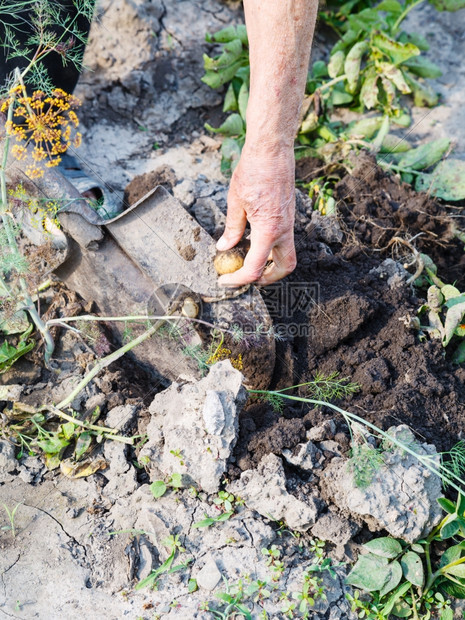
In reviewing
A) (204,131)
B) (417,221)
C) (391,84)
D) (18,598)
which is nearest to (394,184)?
(417,221)

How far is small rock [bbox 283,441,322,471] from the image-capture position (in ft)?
6.42

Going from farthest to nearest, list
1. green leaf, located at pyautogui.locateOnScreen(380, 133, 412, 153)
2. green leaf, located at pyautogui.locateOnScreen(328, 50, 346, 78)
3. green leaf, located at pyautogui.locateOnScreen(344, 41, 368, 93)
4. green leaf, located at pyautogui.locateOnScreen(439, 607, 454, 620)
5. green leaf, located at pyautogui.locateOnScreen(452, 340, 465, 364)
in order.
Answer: green leaf, located at pyautogui.locateOnScreen(328, 50, 346, 78)
green leaf, located at pyautogui.locateOnScreen(344, 41, 368, 93)
green leaf, located at pyautogui.locateOnScreen(380, 133, 412, 153)
green leaf, located at pyautogui.locateOnScreen(452, 340, 465, 364)
green leaf, located at pyautogui.locateOnScreen(439, 607, 454, 620)

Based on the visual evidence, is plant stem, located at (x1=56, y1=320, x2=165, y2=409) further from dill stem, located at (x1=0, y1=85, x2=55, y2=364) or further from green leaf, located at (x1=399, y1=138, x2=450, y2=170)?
green leaf, located at (x1=399, y1=138, x2=450, y2=170)

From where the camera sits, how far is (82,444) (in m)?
2.15

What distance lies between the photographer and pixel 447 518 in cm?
187

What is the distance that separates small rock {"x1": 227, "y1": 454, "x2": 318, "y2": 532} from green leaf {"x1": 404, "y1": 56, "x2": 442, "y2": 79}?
2793mm

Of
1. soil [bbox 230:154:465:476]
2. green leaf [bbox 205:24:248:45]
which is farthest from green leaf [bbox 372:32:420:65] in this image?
soil [bbox 230:154:465:476]

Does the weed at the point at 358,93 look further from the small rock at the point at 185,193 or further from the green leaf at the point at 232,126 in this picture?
the small rock at the point at 185,193

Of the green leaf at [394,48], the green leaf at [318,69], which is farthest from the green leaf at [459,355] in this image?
the green leaf at [318,69]

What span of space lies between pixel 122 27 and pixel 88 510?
296cm

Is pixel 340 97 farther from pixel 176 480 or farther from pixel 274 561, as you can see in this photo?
pixel 274 561

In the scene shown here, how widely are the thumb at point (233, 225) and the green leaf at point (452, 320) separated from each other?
36.3 inches

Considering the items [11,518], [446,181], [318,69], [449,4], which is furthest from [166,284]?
[449,4]

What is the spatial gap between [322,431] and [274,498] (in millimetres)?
288
